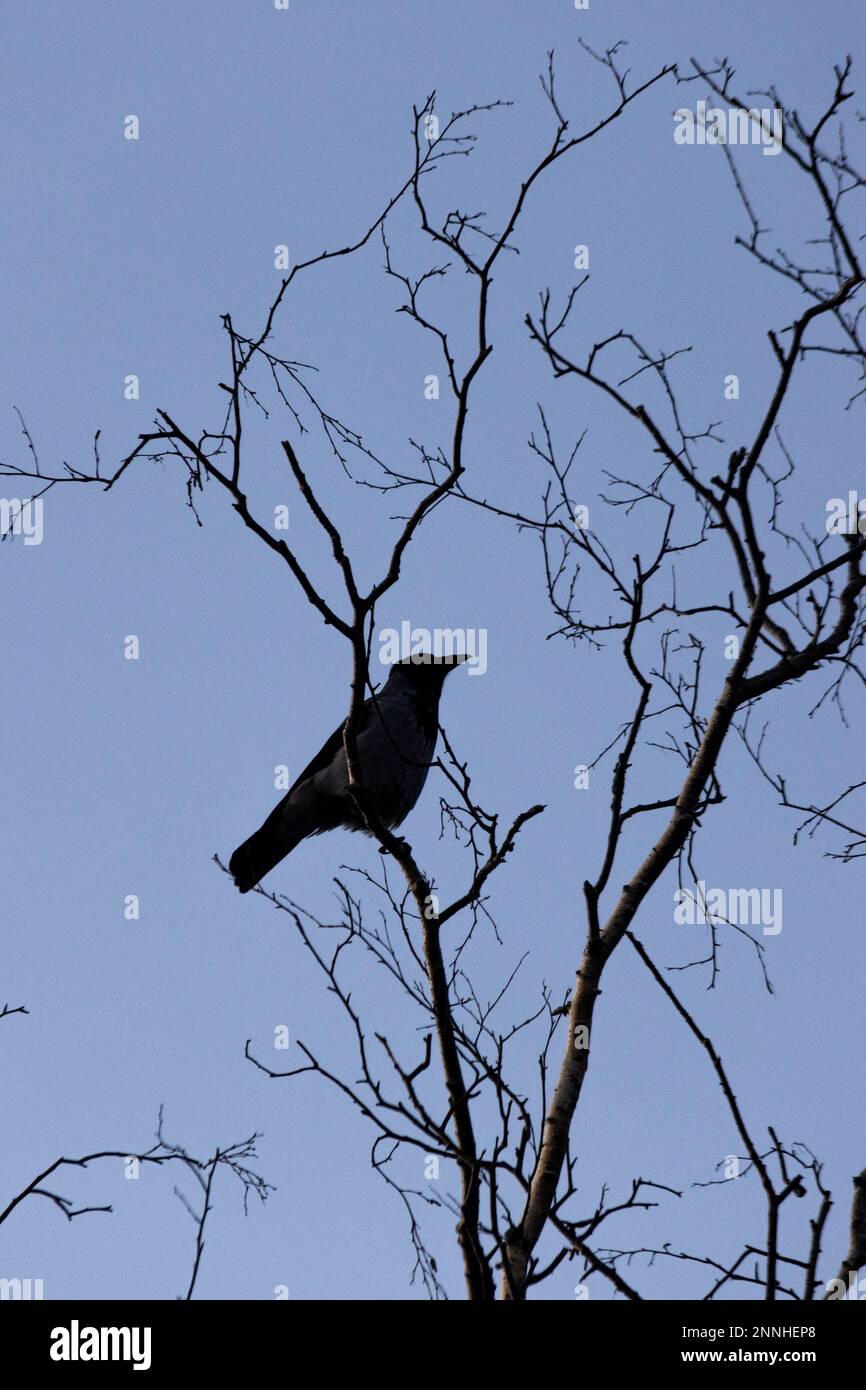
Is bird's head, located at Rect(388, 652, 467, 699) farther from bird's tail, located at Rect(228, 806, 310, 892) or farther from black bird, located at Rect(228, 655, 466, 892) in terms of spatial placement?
bird's tail, located at Rect(228, 806, 310, 892)

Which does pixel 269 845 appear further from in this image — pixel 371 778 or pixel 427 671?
pixel 427 671

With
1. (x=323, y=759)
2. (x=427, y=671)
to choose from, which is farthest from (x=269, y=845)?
(x=427, y=671)

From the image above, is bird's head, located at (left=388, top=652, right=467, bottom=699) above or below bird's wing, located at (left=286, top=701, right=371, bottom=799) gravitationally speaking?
above

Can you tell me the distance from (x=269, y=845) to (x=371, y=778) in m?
0.75

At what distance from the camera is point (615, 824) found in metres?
4.14

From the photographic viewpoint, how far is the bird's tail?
7797 millimetres

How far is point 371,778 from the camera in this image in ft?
25.1

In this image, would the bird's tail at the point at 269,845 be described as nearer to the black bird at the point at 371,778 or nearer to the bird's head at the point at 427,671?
the black bird at the point at 371,778

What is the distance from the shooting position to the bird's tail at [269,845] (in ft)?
25.6

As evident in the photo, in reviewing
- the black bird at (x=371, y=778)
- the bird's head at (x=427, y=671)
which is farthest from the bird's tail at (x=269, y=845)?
the bird's head at (x=427, y=671)

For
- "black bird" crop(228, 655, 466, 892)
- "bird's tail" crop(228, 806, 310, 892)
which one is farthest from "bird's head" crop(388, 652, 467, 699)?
"bird's tail" crop(228, 806, 310, 892)
